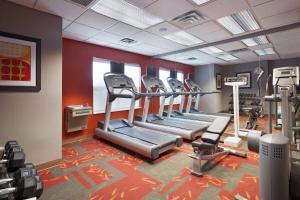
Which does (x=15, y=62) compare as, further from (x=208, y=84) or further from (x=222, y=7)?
(x=208, y=84)

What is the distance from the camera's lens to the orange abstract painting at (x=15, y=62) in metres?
2.61

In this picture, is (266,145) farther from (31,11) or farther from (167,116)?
(167,116)

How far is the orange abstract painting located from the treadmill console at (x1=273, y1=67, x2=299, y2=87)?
4.44 metres

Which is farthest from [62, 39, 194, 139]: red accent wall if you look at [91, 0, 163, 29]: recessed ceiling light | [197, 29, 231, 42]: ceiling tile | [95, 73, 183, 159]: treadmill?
[197, 29, 231, 42]: ceiling tile

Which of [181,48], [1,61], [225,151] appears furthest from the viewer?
[181,48]

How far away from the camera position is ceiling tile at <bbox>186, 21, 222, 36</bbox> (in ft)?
12.1

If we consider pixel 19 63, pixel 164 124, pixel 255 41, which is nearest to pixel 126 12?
pixel 19 63

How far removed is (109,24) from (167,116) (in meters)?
3.89

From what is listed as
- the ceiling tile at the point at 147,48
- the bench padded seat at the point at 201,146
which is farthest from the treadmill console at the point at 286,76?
the ceiling tile at the point at 147,48

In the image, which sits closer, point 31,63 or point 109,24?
point 31,63

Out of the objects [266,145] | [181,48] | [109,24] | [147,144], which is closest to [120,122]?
[147,144]

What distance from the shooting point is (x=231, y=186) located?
2402 mm

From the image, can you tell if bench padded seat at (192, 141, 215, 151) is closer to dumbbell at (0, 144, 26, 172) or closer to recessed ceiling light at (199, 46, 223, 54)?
dumbbell at (0, 144, 26, 172)

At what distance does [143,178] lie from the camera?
2.64 metres
